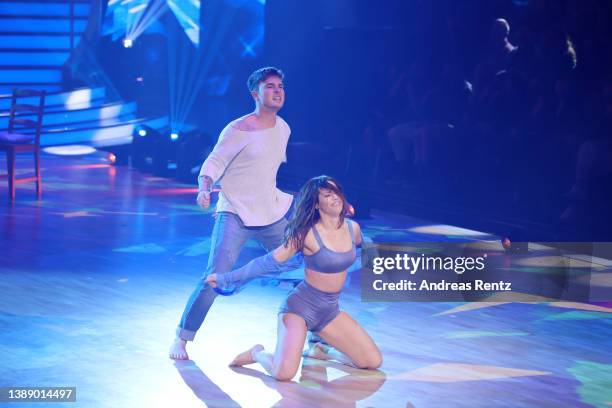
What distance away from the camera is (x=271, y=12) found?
40.5ft

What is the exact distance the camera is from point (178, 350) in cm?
459

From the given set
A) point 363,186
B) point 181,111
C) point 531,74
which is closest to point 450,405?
point 531,74

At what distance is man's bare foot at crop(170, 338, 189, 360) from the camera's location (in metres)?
4.57

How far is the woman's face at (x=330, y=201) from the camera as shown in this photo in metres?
4.35

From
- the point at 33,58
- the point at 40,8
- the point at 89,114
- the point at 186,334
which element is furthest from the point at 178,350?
the point at 40,8

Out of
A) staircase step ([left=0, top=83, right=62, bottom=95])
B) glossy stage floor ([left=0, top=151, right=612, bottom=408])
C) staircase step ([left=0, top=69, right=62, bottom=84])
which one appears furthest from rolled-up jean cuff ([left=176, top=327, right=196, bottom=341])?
staircase step ([left=0, top=69, right=62, bottom=84])

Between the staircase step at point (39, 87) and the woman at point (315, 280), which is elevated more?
the staircase step at point (39, 87)

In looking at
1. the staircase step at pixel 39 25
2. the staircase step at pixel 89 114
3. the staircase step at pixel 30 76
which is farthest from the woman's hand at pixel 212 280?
the staircase step at pixel 39 25

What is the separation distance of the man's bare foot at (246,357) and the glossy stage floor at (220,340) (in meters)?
0.05

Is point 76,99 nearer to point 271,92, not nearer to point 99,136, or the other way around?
point 99,136

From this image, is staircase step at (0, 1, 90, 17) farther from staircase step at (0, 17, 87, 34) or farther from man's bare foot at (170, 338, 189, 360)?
man's bare foot at (170, 338, 189, 360)

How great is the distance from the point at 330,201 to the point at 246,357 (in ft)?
2.85

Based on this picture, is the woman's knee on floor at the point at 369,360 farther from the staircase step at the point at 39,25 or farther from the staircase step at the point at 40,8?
the staircase step at the point at 40,8

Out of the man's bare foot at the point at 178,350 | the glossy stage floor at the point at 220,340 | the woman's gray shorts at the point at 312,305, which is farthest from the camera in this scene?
the man's bare foot at the point at 178,350
